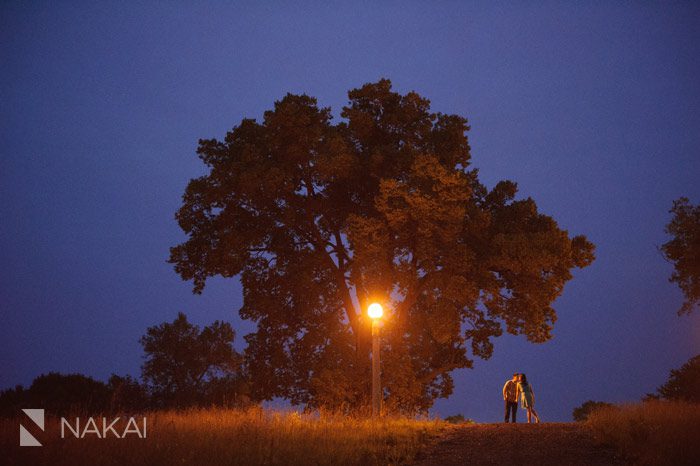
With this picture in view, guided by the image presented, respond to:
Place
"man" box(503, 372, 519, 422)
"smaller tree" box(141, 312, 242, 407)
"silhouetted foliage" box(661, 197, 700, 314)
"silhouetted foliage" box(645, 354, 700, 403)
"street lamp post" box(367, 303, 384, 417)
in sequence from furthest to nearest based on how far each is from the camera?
"smaller tree" box(141, 312, 242, 407) → "silhouetted foliage" box(661, 197, 700, 314) → "silhouetted foliage" box(645, 354, 700, 403) → "man" box(503, 372, 519, 422) → "street lamp post" box(367, 303, 384, 417)

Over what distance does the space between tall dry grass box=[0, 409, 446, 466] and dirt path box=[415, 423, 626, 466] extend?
665mm

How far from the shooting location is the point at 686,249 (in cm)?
3275

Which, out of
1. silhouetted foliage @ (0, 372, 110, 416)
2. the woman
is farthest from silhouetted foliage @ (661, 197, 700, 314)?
silhouetted foliage @ (0, 372, 110, 416)

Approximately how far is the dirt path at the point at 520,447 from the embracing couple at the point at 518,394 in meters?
4.48

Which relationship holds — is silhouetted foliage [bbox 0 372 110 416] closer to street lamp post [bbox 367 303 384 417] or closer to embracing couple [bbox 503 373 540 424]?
street lamp post [bbox 367 303 384 417]

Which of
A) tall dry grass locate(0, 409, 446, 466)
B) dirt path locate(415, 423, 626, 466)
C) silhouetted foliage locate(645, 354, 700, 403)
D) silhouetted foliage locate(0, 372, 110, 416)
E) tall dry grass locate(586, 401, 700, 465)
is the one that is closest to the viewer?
tall dry grass locate(0, 409, 446, 466)

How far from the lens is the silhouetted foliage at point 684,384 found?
2744 centimetres

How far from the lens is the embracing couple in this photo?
67.6 feet

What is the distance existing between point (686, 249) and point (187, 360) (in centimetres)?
3644

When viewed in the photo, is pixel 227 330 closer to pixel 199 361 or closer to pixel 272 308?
pixel 199 361

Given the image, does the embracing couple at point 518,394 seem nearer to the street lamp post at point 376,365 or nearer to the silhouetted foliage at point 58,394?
the street lamp post at point 376,365

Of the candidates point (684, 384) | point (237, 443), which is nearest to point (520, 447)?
point (237, 443)

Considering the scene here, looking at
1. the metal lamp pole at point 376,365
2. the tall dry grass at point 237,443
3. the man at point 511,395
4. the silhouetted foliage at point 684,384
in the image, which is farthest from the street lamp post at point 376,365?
the silhouetted foliage at point 684,384

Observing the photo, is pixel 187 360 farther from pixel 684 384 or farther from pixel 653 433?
pixel 653 433
